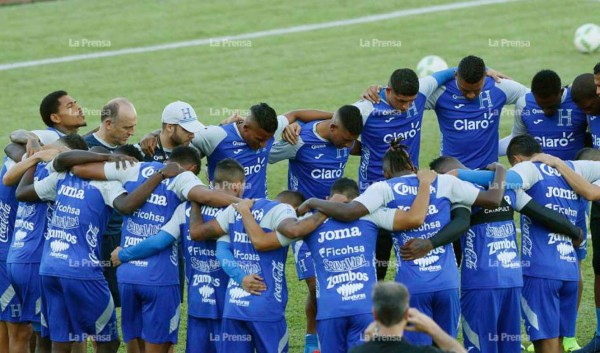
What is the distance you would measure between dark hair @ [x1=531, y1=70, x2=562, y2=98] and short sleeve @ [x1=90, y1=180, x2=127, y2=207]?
420cm

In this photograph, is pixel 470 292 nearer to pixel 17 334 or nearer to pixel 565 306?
pixel 565 306

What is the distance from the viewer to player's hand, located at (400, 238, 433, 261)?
9742mm

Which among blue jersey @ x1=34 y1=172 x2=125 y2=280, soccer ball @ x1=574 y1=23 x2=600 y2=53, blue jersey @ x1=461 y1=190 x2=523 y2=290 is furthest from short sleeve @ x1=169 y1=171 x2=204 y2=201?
soccer ball @ x1=574 y1=23 x2=600 y2=53

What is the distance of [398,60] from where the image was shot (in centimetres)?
2311

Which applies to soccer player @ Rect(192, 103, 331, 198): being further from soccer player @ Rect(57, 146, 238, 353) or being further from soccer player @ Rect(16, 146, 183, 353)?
soccer player @ Rect(16, 146, 183, 353)

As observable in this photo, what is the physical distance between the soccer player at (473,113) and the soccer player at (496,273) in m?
2.12

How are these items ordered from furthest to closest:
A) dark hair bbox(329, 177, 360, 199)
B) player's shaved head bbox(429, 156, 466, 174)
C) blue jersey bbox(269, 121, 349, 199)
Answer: blue jersey bbox(269, 121, 349, 199) → player's shaved head bbox(429, 156, 466, 174) → dark hair bbox(329, 177, 360, 199)

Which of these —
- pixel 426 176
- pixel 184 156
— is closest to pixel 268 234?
pixel 184 156

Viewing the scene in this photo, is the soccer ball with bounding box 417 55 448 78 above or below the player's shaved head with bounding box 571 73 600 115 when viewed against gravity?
above

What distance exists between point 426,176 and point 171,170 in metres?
2.09

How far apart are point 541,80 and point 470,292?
2640 mm

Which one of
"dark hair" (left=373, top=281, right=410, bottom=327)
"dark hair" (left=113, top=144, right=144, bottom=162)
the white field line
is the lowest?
"dark hair" (left=373, top=281, right=410, bottom=327)

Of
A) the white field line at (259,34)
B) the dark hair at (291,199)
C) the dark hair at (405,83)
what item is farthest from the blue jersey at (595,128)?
the white field line at (259,34)

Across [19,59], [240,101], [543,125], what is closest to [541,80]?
[543,125]
